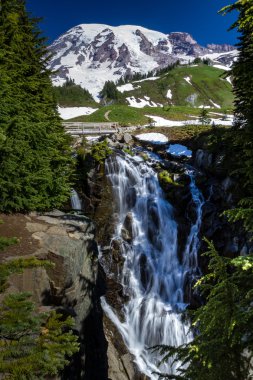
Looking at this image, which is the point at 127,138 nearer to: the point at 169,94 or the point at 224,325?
the point at 224,325

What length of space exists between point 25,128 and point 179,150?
23.3 metres

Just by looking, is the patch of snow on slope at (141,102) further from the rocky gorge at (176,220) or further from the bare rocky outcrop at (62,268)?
the bare rocky outcrop at (62,268)

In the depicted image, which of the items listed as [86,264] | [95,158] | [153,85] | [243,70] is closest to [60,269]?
[86,264]

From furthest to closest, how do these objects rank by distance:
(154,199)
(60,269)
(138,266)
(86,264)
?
1. (154,199)
2. (138,266)
3. (86,264)
4. (60,269)

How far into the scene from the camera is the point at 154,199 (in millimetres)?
24812

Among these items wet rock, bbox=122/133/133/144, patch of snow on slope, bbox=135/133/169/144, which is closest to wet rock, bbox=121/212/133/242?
wet rock, bbox=122/133/133/144

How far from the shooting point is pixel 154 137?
38812 millimetres

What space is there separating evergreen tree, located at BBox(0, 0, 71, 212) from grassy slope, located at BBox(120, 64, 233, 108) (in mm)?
124750

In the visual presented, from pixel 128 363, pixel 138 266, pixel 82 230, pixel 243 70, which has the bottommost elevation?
pixel 128 363

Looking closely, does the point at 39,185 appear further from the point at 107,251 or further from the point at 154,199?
the point at 154,199

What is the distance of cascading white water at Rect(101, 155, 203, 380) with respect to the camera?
59.7 ft

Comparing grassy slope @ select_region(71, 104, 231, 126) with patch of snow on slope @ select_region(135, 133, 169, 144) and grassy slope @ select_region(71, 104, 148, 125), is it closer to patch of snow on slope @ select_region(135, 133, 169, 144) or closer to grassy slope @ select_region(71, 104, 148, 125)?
grassy slope @ select_region(71, 104, 148, 125)

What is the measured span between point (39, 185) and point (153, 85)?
15647cm

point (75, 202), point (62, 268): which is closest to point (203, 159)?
point (75, 202)
